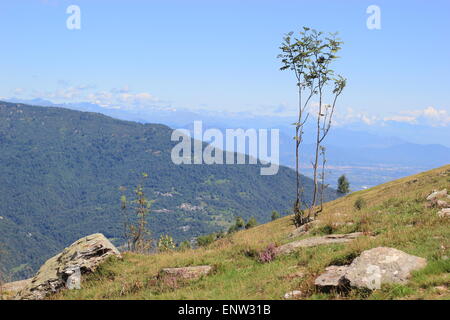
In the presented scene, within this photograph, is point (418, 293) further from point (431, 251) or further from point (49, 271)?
point (49, 271)

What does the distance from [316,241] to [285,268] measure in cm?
359

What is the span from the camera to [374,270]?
11.4m

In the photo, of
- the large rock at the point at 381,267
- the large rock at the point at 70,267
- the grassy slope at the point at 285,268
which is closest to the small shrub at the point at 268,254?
the grassy slope at the point at 285,268

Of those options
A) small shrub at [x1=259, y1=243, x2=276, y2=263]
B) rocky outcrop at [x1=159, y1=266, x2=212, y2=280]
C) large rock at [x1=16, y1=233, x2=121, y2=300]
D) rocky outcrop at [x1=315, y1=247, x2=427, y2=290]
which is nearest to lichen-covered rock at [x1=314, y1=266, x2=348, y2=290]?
rocky outcrop at [x1=315, y1=247, x2=427, y2=290]

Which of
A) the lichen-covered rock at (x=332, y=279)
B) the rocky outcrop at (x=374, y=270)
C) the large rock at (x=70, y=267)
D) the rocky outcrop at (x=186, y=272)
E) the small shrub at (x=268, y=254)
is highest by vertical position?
the rocky outcrop at (x=374, y=270)

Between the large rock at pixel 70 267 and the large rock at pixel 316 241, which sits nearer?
the large rock at pixel 316 241

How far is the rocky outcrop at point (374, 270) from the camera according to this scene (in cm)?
1113

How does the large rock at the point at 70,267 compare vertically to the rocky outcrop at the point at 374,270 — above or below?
below

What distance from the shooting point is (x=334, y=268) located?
505 inches

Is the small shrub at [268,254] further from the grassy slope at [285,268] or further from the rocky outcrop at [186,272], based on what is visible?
the rocky outcrop at [186,272]

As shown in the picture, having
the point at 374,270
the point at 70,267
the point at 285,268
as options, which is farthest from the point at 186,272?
the point at 374,270

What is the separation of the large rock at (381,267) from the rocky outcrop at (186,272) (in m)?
5.97
